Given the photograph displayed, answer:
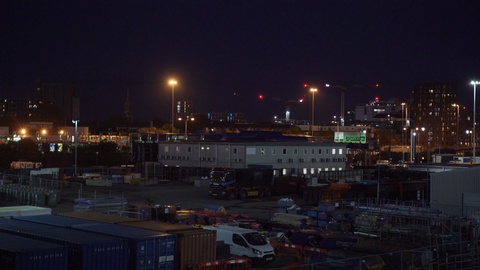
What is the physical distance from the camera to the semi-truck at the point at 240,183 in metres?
35.3

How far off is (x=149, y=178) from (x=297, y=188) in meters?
13.0

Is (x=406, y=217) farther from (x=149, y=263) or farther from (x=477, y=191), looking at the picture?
(x=149, y=263)

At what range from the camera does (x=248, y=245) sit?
17.0 meters

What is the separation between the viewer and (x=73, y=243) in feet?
36.3

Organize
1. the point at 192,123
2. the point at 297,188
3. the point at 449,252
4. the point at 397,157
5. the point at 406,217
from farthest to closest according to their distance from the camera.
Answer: the point at 192,123 < the point at 397,157 < the point at 297,188 < the point at 406,217 < the point at 449,252

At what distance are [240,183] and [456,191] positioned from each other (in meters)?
14.4

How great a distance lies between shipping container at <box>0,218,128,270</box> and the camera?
35.8 feet

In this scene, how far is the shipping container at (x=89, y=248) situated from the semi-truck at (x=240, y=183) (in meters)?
23.0

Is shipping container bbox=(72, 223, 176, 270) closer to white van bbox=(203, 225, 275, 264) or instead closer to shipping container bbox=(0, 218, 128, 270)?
shipping container bbox=(0, 218, 128, 270)

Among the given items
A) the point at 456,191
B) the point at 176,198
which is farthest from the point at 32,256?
the point at 176,198

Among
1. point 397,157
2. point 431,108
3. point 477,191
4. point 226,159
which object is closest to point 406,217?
point 477,191

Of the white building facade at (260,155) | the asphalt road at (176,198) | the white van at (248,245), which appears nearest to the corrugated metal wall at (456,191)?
the asphalt road at (176,198)

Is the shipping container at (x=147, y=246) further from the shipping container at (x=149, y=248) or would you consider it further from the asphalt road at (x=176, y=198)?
the asphalt road at (x=176, y=198)

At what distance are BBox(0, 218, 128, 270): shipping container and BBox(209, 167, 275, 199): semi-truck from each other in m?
23.0
